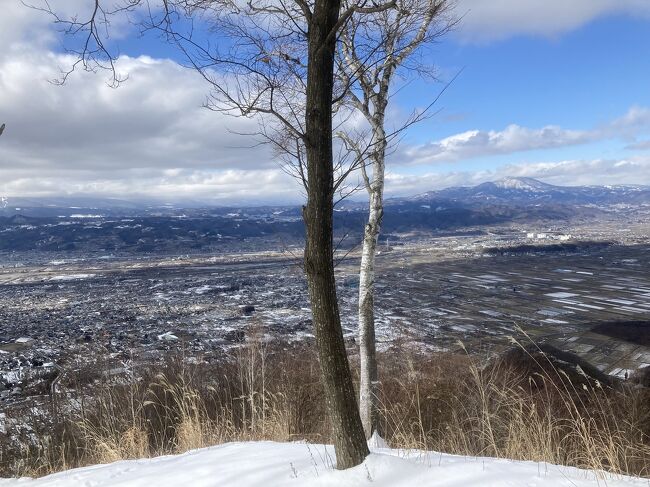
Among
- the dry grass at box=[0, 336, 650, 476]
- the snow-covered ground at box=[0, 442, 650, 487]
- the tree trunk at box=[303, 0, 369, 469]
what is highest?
the tree trunk at box=[303, 0, 369, 469]

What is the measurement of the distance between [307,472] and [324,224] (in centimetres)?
153

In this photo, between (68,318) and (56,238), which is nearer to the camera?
(68,318)

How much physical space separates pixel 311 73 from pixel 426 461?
2452 mm

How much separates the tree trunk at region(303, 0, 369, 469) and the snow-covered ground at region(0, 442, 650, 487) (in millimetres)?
196

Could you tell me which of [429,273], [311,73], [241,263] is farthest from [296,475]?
[241,263]

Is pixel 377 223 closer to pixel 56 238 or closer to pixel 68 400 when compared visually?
pixel 68 400

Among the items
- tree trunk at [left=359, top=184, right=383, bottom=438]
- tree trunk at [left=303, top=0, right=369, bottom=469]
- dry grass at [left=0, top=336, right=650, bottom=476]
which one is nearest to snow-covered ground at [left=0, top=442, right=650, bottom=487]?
tree trunk at [left=303, top=0, right=369, bottom=469]

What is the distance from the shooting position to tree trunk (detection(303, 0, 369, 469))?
2.62 m

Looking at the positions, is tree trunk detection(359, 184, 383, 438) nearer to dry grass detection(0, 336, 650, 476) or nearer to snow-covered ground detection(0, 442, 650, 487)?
dry grass detection(0, 336, 650, 476)

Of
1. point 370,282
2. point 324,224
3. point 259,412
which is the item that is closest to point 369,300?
point 370,282

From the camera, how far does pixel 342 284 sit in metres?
49.8

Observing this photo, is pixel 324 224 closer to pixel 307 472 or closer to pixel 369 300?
pixel 307 472

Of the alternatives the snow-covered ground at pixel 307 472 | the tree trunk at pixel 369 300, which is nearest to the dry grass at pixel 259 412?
the tree trunk at pixel 369 300

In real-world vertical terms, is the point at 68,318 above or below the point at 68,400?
below
